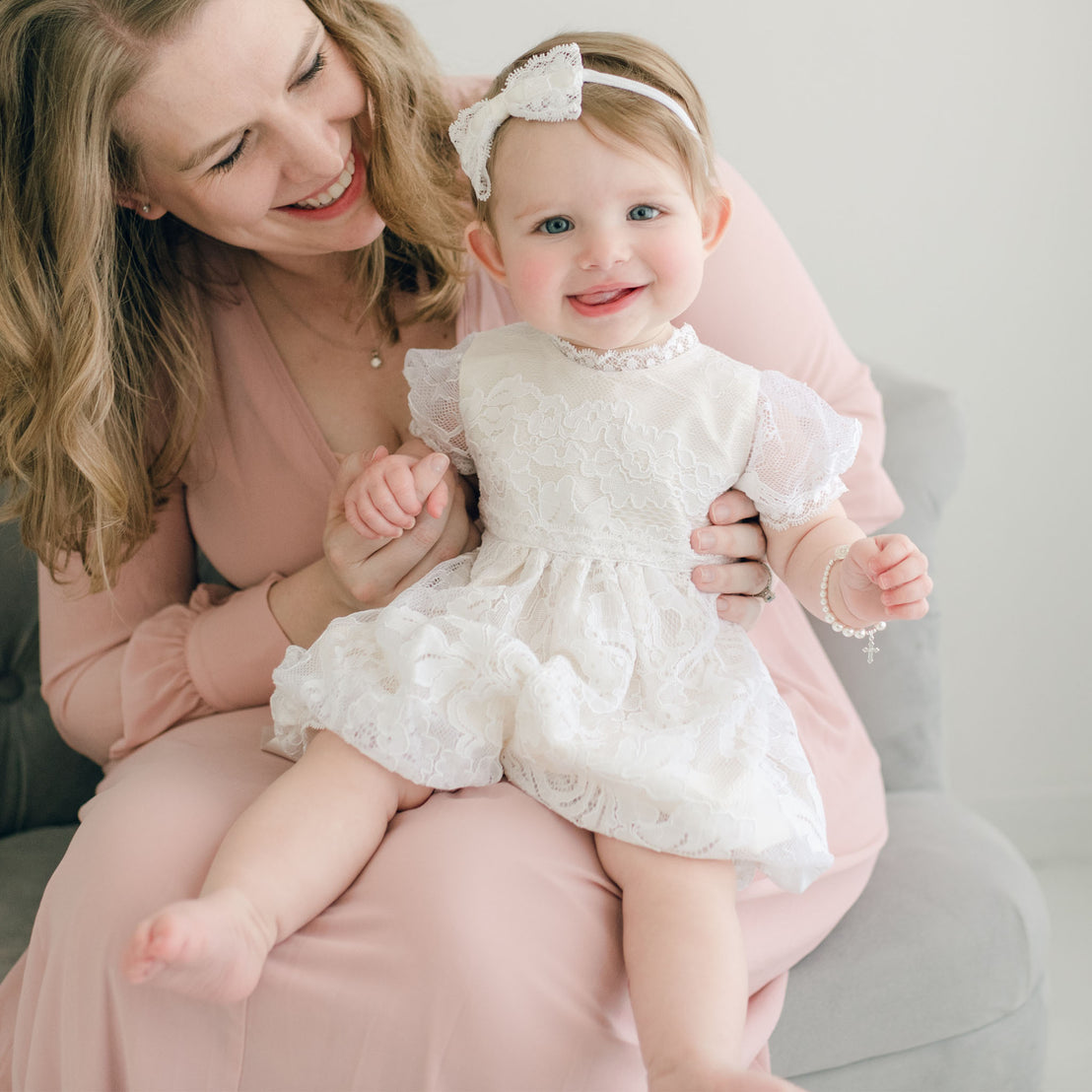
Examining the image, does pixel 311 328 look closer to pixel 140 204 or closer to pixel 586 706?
pixel 140 204

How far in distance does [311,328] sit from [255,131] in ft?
Result: 1.06

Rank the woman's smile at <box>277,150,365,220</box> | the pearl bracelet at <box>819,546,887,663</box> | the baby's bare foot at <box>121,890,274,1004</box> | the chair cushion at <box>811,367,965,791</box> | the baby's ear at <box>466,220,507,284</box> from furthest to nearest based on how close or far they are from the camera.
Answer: the chair cushion at <box>811,367,965,791</box> → the woman's smile at <box>277,150,365,220</box> → the baby's ear at <box>466,220,507,284</box> → the pearl bracelet at <box>819,546,887,663</box> → the baby's bare foot at <box>121,890,274,1004</box>

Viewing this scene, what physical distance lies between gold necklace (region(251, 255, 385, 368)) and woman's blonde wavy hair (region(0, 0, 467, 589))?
0.04 meters

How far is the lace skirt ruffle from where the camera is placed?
952 mm

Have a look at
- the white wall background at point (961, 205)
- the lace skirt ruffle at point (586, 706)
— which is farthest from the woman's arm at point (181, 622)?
the white wall background at point (961, 205)

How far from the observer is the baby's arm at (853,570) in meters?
0.92

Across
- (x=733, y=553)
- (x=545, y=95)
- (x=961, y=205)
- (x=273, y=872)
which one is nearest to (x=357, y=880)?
(x=273, y=872)

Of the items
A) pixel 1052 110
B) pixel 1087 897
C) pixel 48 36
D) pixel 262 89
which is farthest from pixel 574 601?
pixel 1087 897

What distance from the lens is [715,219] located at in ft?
3.57

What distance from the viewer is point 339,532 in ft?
3.94

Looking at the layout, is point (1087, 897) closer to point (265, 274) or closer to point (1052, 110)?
point (1052, 110)

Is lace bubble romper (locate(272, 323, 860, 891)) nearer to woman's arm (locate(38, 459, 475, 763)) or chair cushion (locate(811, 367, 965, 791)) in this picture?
woman's arm (locate(38, 459, 475, 763))

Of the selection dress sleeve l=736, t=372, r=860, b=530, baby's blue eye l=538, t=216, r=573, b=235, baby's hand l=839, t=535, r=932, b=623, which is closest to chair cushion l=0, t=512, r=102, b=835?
baby's blue eye l=538, t=216, r=573, b=235

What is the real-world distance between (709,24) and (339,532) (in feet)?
3.80
